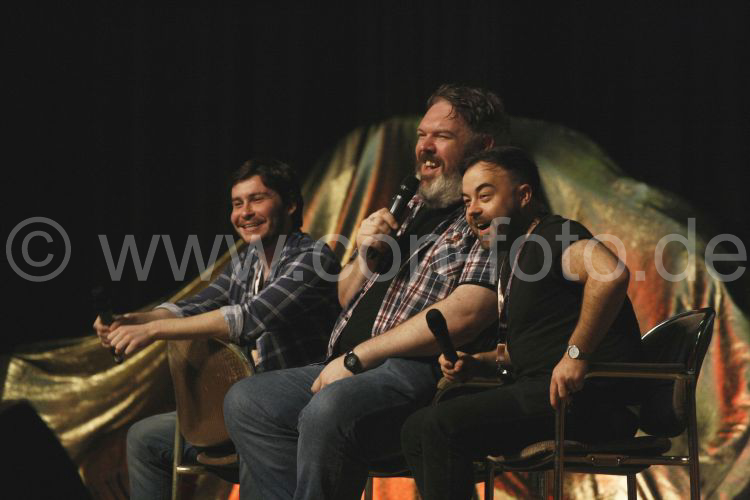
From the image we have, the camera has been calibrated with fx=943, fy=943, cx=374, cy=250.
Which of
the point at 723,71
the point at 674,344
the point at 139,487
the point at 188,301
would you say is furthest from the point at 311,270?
the point at 723,71

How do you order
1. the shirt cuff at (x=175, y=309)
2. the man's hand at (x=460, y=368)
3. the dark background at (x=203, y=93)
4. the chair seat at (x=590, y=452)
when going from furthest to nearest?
the dark background at (x=203, y=93) → the shirt cuff at (x=175, y=309) → the man's hand at (x=460, y=368) → the chair seat at (x=590, y=452)

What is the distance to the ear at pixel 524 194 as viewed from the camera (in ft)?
7.38

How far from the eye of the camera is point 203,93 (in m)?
3.88

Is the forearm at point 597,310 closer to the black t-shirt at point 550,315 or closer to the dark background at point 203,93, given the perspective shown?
the black t-shirt at point 550,315

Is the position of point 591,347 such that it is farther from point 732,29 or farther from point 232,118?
point 232,118

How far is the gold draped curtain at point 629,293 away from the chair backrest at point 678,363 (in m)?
0.96

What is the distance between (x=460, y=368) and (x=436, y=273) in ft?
1.10

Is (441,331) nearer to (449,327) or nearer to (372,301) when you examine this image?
(449,327)

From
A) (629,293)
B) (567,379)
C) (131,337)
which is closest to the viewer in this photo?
(567,379)

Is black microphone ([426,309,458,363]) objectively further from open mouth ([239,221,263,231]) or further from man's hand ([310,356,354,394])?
open mouth ([239,221,263,231])

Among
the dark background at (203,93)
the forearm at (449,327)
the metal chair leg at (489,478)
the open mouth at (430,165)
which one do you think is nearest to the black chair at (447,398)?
the metal chair leg at (489,478)

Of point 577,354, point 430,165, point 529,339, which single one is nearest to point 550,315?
point 529,339

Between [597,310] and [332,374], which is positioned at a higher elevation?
[597,310]

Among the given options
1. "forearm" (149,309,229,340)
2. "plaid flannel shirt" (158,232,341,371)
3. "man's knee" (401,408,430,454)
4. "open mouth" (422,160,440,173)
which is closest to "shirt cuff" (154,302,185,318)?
"plaid flannel shirt" (158,232,341,371)
